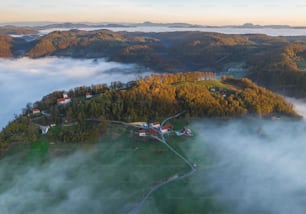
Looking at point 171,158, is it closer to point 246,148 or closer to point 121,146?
point 121,146

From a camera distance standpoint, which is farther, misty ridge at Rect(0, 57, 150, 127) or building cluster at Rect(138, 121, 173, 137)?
misty ridge at Rect(0, 57, 150, 127)

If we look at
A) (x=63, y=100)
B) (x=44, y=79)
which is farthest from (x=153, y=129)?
(x=44, y=79)

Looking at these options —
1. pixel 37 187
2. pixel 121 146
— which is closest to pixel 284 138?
pixel 121 146

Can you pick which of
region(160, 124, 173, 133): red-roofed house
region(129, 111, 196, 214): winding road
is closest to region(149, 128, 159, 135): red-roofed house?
region(160, 124, 173, 133): red-roofed house

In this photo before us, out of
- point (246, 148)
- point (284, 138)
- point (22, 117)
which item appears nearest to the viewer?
point (246, 148)

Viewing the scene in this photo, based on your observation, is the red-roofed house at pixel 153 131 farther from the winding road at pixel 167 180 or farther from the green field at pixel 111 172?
the green field at pixel 111 172

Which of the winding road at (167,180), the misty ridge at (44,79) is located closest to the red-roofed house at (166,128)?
the winding road at (167,180)

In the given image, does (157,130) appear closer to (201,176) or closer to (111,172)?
(111,172)

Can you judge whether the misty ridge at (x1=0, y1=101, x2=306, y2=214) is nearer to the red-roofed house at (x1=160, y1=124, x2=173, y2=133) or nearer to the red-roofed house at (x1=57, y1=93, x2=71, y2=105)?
the red-roofed house at (x1=160, y1=124, x2=173, y2=133)
